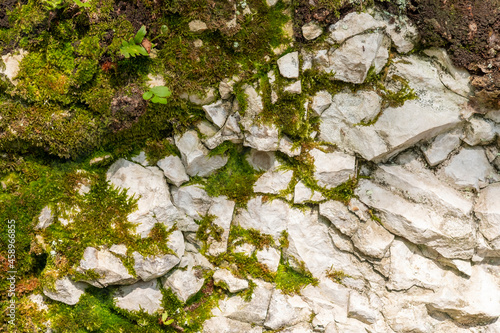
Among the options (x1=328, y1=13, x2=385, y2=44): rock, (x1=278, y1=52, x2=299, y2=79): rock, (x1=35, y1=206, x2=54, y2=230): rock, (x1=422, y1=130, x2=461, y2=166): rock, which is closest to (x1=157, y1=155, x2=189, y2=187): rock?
(x1=35, y1=206, x2=54, y2=230): rock

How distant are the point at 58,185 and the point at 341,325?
3.69 metres

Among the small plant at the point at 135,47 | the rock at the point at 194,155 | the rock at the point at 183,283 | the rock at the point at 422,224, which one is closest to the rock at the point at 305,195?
the rock at the point at 422,224

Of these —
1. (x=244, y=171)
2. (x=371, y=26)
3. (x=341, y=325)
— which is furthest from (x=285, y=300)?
(x=371, y=26)

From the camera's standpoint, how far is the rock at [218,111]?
442 cm

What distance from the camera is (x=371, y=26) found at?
14.1 ft

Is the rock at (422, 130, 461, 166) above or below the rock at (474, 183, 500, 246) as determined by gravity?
above

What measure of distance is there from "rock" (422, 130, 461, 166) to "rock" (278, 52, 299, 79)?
1847 millimetres

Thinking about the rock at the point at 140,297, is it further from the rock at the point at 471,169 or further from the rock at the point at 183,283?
the rock at the point at 471,169

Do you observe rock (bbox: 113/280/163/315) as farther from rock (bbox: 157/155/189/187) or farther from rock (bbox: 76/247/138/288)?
rock (bbox: 157/155/189/187)

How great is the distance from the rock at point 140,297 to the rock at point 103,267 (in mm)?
224

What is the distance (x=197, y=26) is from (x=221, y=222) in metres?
2.33

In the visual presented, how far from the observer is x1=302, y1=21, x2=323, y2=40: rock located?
4.34 metres

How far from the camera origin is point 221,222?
4.62 meters

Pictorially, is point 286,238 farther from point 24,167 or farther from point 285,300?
point 24,167
